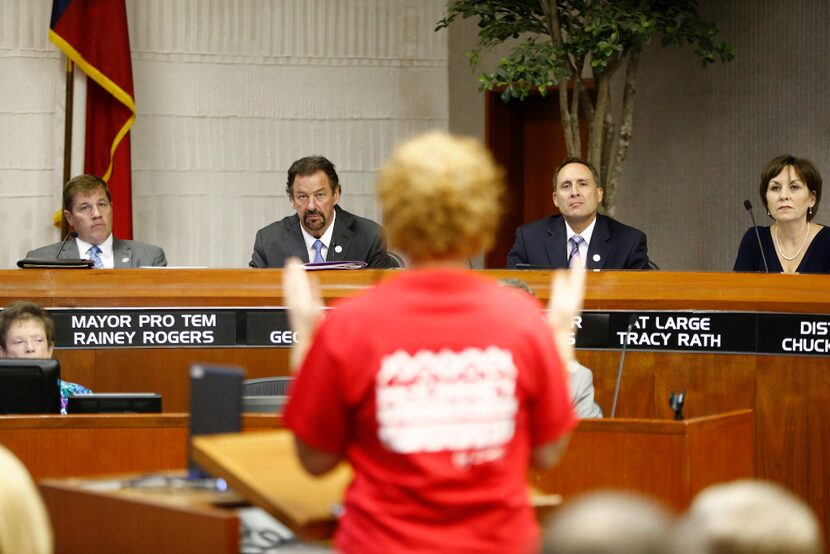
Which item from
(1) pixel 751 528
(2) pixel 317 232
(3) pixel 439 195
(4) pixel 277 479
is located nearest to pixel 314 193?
(2) pixel 317 232

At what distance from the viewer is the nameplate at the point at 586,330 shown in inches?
165

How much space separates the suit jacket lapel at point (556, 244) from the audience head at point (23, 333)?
6.19 ft

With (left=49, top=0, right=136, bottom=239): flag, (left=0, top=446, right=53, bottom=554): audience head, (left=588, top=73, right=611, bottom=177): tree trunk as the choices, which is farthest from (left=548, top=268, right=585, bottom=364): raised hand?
(left=49, top=0, right=136, bottom=239): flag

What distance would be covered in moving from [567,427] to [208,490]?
767 millimetres

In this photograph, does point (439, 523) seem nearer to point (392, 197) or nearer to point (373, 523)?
point (373, 523)

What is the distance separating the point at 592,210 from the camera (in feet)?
15.5

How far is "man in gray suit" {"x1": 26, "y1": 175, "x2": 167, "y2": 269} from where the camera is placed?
16.5ft

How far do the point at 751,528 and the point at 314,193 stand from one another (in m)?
4.09

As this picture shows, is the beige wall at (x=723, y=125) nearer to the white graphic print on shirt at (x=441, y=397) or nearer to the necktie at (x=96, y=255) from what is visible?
the necktie at (x=96, y=255)

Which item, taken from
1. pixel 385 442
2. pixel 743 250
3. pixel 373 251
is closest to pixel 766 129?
pixel 743 250

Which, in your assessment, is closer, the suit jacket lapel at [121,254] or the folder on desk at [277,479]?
the folder on desk at [277,479]

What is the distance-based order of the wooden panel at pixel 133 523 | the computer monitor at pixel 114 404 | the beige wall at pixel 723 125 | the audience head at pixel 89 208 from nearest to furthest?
the wooden panel at pixel 133 523 < the computer monitor at pixel 114 404 < the audience head at pixel 89 208 < the beige wall at pixel 723 125

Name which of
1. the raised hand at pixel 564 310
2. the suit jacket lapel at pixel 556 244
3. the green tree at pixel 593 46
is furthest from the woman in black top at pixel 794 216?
the raised hand at pixel 564 310

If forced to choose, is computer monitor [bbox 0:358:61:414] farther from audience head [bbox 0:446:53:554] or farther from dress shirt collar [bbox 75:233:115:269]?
dress shirt collar [bbox 75:233:115:269]
